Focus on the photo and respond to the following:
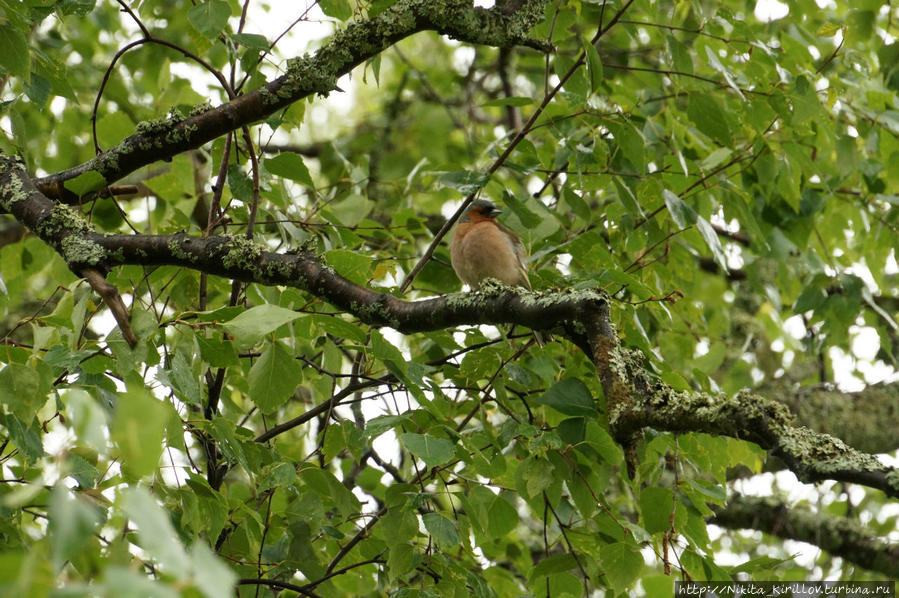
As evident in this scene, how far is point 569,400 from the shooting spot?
2662 mm

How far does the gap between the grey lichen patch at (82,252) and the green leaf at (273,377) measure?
25.1 inches

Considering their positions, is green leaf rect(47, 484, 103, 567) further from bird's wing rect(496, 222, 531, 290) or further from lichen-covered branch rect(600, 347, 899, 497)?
bird's wing rect(496, 222, 531, 290)

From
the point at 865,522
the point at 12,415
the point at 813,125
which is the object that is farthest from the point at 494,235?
the point at 865,522

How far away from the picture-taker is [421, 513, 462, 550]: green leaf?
2891 mm

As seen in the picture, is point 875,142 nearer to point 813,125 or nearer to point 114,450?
point 813,125

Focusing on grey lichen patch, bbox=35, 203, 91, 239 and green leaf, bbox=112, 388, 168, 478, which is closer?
green leaf, bbox=112, 388, 168, 478

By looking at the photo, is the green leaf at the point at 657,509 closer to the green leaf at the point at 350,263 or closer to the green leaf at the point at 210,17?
the green leaf at the point at 350,263

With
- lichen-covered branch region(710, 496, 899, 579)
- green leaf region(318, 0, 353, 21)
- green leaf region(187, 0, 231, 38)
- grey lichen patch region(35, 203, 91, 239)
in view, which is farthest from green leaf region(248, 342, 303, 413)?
lichen-covered branch region(710, 496, 899, 579)

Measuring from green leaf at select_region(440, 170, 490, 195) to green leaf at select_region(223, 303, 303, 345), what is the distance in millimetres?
1137

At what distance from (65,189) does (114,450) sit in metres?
1.05

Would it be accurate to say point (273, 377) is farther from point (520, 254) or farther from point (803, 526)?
point (803, 526)

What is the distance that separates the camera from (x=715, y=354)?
4.15 m

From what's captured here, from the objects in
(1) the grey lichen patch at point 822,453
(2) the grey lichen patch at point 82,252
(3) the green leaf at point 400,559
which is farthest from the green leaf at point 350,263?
(1) the grey lichen patch at point 822,453

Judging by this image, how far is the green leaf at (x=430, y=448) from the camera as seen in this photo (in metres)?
2.64
